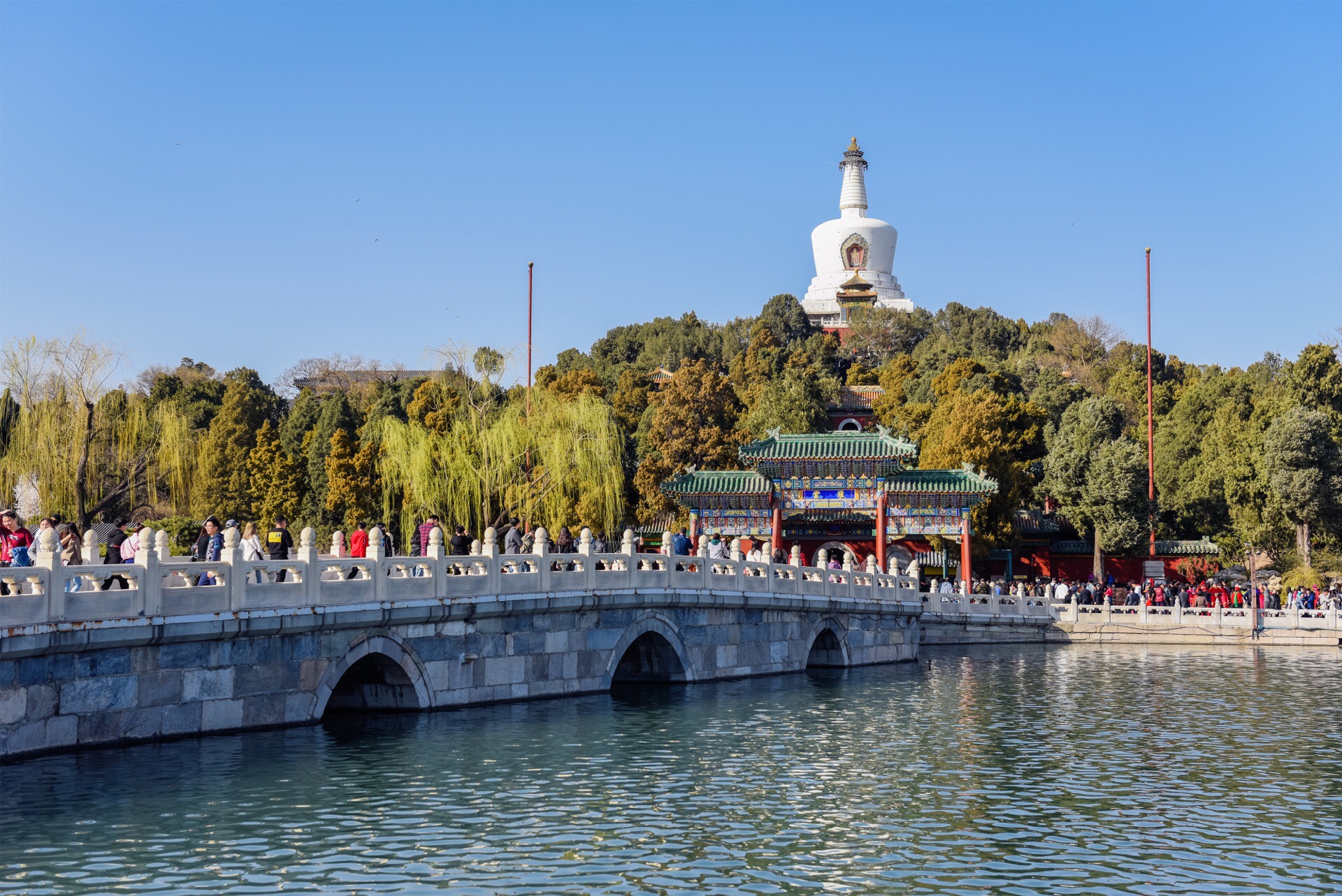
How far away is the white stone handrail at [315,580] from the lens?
13586 millimetres

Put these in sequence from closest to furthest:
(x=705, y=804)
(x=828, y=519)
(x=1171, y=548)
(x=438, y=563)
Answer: (x=705, y=804), (x=438, y=563), (x=828, y=519), (x=1171, y=548)

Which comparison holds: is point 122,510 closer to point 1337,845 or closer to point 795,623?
point 795,623

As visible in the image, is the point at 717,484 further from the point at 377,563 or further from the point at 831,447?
the point at 377,563

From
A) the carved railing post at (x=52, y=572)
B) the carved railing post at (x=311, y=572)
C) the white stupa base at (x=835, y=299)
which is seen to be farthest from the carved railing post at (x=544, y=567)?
the white stupa base at (x=835, y=299)

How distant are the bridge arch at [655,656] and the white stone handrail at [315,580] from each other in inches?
23.7

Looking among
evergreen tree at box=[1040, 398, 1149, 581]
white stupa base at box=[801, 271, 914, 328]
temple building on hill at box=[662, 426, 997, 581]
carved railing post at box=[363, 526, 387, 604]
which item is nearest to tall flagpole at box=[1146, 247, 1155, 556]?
evergreen tree at box=[1040, 398, 1149, 581]

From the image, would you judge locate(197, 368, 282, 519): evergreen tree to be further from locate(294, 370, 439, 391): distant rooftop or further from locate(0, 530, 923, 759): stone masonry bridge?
locate(0, 530, 923, 759): stone masonry bridge

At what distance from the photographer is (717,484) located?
35.2 meters

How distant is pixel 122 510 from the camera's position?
34125 millimetres

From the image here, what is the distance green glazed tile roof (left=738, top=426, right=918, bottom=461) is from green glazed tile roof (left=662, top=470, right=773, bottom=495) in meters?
0.55

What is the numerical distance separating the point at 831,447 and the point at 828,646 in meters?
8.94

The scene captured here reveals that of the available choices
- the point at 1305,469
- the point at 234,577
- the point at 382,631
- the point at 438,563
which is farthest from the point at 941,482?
the point at 234,577

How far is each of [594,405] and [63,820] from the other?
24.1 meters

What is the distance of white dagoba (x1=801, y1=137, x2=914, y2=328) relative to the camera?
88812 mm
